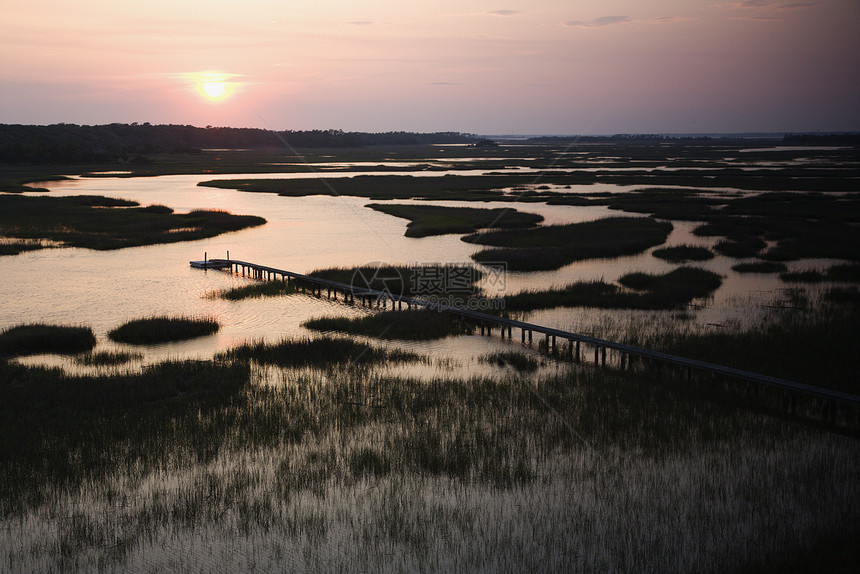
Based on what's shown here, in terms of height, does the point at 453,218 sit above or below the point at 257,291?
above

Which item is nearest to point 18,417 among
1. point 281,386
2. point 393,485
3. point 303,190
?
point 281,386

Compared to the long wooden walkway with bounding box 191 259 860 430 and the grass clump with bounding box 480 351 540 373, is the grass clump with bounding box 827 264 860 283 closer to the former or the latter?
the long wooden walkway with bounding box 191 259 860 430

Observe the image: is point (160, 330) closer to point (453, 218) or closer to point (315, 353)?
point (315, 353)

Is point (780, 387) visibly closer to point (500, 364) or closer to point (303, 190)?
point (500, 364)

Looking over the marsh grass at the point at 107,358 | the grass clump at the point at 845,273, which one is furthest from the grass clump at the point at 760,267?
the marsh grass at the point at 107,358

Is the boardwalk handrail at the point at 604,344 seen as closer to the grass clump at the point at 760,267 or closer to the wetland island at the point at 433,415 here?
the wetland island at the point at 433,415

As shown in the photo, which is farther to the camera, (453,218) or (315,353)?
(453,218)
